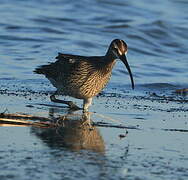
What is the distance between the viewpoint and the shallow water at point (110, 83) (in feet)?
19.7

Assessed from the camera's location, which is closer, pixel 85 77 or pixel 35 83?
pixel 85 77

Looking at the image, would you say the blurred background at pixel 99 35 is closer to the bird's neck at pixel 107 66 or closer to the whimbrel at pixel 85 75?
the whimbrel at pixel 85 75

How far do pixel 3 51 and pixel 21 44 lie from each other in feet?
4.17

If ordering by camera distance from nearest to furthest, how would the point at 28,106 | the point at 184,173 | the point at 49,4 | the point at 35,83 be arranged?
the point at 184,173 → the point at 28,106 → the point at 35,83 → the point at 49,4

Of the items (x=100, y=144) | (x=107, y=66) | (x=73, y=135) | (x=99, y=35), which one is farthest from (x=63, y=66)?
(x=99, y=35)

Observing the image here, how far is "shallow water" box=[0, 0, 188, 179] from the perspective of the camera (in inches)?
237

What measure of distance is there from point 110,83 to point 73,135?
16.2ft

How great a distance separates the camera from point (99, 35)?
58.2ft

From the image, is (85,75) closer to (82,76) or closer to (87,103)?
(82,76)

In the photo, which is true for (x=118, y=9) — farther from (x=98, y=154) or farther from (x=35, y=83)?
(x=98, y=154)

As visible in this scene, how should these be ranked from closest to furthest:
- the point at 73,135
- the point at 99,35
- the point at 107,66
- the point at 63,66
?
the point at 73,135
the point at 107,66
the point at 63,66
the point at 99,35

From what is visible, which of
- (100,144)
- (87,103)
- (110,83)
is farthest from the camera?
(110,83)

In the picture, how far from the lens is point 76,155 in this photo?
6266mm

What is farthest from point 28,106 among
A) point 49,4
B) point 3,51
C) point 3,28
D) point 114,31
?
point 49,4
